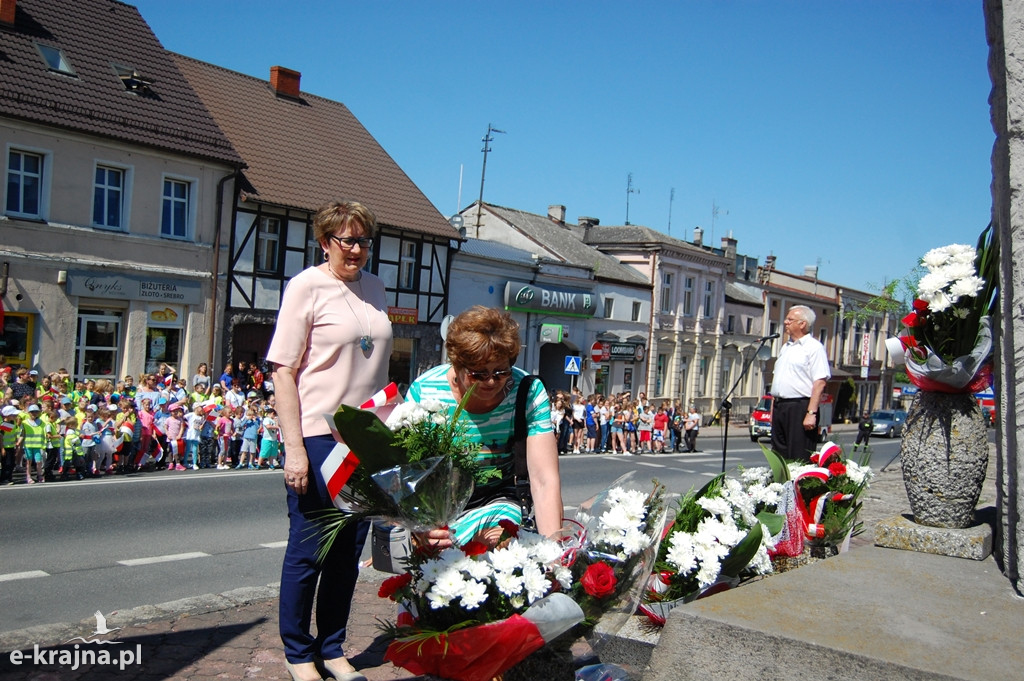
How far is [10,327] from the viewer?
64.2ft

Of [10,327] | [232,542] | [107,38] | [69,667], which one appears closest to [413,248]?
[107,38]

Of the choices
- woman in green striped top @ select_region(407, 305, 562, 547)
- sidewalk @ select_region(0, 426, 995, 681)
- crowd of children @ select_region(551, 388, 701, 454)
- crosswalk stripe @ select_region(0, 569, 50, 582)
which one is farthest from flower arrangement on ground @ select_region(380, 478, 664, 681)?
crowd of children @ select_region(551, 388, 701, 454)

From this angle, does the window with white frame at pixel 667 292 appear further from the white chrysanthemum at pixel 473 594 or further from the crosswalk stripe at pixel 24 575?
the white chrysanthemum at pixel 473 594

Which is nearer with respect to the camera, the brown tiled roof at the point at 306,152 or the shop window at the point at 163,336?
the shop window at the point at 163,336

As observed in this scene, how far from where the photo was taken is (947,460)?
5219 millimetres

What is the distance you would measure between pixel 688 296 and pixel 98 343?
1250 inches

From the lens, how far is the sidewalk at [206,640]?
13.8ft

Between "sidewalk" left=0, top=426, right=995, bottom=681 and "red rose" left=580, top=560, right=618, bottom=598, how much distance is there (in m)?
0.93

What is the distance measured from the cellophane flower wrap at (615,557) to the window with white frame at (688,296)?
144 feet

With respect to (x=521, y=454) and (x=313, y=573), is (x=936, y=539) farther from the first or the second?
(x=313, y=573)

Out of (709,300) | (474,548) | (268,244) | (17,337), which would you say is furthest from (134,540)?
(709,300)

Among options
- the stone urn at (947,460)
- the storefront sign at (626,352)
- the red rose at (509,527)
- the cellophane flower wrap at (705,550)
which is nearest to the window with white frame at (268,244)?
the storefront sign at (626,352)

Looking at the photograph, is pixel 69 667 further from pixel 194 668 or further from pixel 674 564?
pixel 674 564

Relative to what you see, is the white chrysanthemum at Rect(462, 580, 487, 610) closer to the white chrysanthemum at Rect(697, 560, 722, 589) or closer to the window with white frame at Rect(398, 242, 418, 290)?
the white chrysanthemum at Rect(697, 560, 722, 589)
